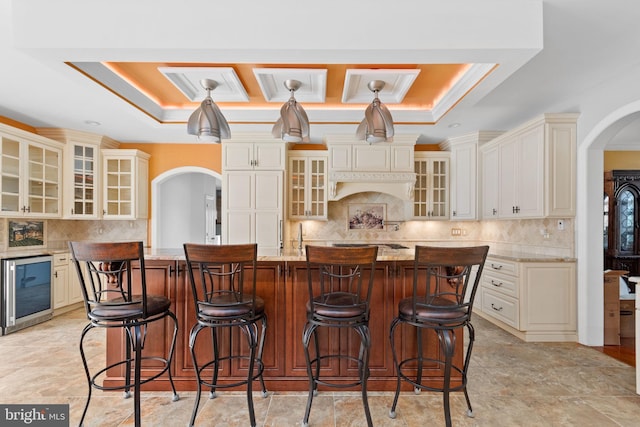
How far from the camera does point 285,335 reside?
2.52m

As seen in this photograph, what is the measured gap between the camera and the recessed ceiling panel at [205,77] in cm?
303

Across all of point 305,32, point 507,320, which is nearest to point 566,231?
point 507,320

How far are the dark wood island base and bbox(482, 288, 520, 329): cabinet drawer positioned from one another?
5.46 feet

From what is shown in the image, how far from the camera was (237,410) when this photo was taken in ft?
7.43

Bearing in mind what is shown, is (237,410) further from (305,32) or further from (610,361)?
(610,361)

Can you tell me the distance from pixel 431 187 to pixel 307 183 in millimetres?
1978

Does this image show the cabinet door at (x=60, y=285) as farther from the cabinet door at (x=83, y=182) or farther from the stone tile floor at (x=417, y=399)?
the stone tile floor at (x=417, y=399)

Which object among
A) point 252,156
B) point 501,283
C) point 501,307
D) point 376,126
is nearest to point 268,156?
point 252,156

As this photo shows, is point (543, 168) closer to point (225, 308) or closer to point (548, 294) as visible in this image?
point (548, 294)

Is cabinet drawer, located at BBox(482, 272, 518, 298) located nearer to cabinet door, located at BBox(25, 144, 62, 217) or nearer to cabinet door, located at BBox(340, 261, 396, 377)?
cabinet door, located at BBox(340, 261, 396, 377)

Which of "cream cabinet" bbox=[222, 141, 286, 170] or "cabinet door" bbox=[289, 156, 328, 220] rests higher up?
"cream cabinet" bbox=[222, 141, 286, 170]

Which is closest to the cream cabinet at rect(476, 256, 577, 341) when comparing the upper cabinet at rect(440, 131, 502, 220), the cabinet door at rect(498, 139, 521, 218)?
the cabinet door at rect(498, 139, 521, 218)

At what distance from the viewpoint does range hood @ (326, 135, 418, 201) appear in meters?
4.81

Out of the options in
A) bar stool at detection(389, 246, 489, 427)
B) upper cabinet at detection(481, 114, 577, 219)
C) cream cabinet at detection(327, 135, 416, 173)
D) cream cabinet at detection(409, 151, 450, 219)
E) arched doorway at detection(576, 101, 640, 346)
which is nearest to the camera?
bar stool at detection(389, 246, 489, 427)
